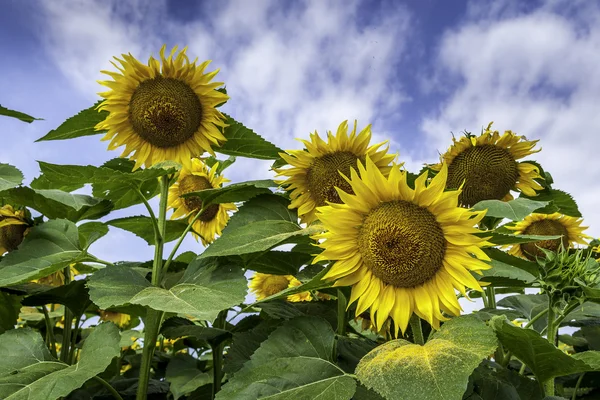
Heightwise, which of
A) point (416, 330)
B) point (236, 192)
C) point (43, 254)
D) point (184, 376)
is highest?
point (236, 192)

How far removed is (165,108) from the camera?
226cm

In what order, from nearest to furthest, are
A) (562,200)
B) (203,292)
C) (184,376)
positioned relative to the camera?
(203,292) → (184,376) → (562,200)

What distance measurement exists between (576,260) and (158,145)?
5.19 ft

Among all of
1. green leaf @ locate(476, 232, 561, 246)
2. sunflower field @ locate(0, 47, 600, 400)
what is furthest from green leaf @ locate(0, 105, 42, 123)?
green leaf @ locate(476, 232, 561, 246)

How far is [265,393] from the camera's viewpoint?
58.0 inches

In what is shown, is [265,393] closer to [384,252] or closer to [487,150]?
[384,252]

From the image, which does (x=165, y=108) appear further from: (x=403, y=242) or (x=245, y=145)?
(x=403, y=242)

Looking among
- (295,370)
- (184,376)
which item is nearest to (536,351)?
(295,370)

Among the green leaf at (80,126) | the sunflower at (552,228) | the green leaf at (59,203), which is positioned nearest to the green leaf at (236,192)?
the green leaf at (59,203)

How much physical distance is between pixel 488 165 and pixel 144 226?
1.53m

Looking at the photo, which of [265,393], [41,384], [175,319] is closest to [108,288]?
[41,384]

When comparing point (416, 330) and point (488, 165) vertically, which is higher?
point (488, 165)

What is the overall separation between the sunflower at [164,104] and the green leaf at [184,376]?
871 mm

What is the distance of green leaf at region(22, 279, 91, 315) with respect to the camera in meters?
2.15
